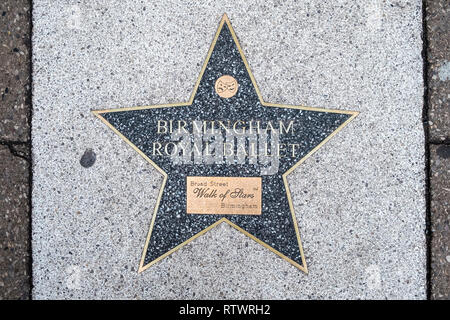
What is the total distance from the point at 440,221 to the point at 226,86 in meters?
1.39

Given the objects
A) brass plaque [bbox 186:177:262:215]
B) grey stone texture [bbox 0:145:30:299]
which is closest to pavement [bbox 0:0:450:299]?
grey stone texture [bbox 0:145:30:299]

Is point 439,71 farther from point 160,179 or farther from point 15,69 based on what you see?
point 15,69

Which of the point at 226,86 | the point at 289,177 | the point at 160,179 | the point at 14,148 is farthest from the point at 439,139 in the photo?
the point at 14,148

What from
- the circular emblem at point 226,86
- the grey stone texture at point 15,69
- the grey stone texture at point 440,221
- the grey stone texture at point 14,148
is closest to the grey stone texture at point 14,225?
the grey stone texture at point 14,148

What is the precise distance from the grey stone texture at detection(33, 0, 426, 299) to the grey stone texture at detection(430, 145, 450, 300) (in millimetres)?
64

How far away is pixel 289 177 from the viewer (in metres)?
1.93

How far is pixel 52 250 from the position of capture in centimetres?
195

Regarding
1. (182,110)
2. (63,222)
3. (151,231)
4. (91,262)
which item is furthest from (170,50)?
(91,262)

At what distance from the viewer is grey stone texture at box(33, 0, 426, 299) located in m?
1.92

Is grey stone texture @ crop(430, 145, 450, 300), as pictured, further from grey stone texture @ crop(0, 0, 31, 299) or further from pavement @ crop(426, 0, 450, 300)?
grey stone texture @ crop(0, 0, 31, 299)

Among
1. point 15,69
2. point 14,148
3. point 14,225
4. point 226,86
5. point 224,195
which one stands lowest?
point 14,225

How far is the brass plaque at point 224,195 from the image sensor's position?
1912 mm
